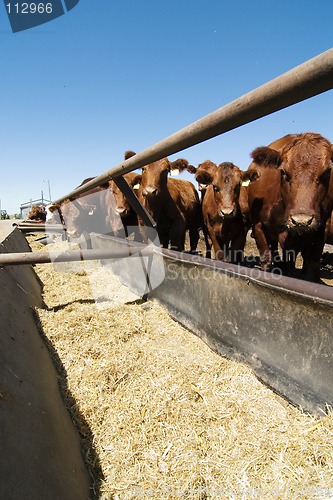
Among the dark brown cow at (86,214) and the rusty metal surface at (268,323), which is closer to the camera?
the rusty metal surface at (268,323)

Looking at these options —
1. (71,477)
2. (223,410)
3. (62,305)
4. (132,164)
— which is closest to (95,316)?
(62,305)

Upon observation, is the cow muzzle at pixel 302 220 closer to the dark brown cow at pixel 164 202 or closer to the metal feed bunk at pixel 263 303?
the metal feed bunk at pixel 263 303

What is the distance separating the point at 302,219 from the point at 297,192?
0.38 metres

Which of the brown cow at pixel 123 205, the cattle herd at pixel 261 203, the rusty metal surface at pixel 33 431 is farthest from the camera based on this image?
the brown cow at pixel 123 205

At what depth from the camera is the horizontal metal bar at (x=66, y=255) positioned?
2.66 metres

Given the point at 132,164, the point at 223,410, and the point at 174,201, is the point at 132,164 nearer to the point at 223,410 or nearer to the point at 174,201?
the point at 223,410

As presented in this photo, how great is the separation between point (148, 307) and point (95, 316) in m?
0.66

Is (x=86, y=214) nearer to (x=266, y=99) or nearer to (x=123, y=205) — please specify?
(x=123, y=205)

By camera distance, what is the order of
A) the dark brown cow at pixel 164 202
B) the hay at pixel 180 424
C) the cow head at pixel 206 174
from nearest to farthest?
the hay at pixel 180 424 → the dark brown cow at pixel 164 202 → the cow head at pixel 206 174

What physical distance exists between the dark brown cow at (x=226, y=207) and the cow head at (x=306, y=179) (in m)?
1.31

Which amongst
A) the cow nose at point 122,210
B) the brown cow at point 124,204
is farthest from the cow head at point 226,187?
the cow nose at point 122,210

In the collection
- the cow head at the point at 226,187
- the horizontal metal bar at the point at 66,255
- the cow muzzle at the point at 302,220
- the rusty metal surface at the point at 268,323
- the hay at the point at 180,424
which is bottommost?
the hay at the point at 180,424

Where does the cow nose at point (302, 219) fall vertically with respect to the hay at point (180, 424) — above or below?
above

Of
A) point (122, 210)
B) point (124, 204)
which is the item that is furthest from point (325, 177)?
point (124, 204)
